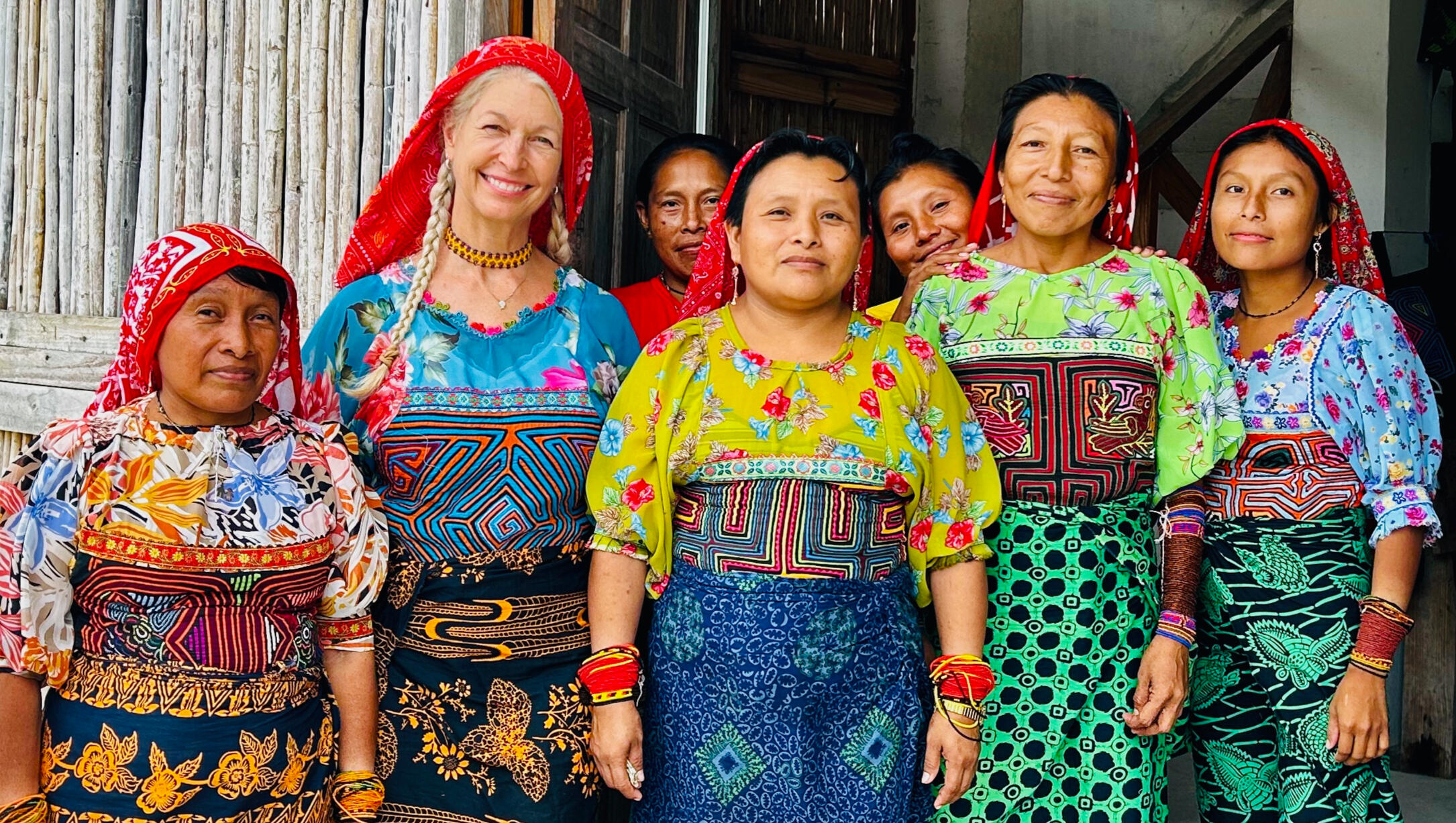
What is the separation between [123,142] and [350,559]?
231cm

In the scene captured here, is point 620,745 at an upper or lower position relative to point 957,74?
lower

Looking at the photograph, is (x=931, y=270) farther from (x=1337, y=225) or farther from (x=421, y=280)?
(x=421, y=280)

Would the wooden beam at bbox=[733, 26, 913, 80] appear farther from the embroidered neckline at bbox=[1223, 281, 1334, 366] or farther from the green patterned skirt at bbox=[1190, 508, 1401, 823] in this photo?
the green patterned skirt at bbox=[1190, 508, 1401, 823]

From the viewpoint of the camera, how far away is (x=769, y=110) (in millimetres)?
5703

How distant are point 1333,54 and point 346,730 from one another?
463cm

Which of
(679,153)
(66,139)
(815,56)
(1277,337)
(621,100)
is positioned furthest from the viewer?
(815,56)

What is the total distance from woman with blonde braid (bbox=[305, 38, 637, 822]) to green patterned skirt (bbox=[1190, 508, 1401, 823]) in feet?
4.22

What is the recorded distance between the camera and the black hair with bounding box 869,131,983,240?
3.16m

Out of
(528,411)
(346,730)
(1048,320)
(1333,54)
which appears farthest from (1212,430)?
(1333,54)

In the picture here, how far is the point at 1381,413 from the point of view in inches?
98.3

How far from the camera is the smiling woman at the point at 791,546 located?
2.22 m

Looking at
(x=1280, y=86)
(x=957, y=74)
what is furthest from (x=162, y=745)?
(x=957, y=74)

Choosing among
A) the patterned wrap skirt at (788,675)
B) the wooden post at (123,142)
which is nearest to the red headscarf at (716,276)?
the patterned wrap skirt at (788,675)

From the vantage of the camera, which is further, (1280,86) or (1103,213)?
(1280,86)
